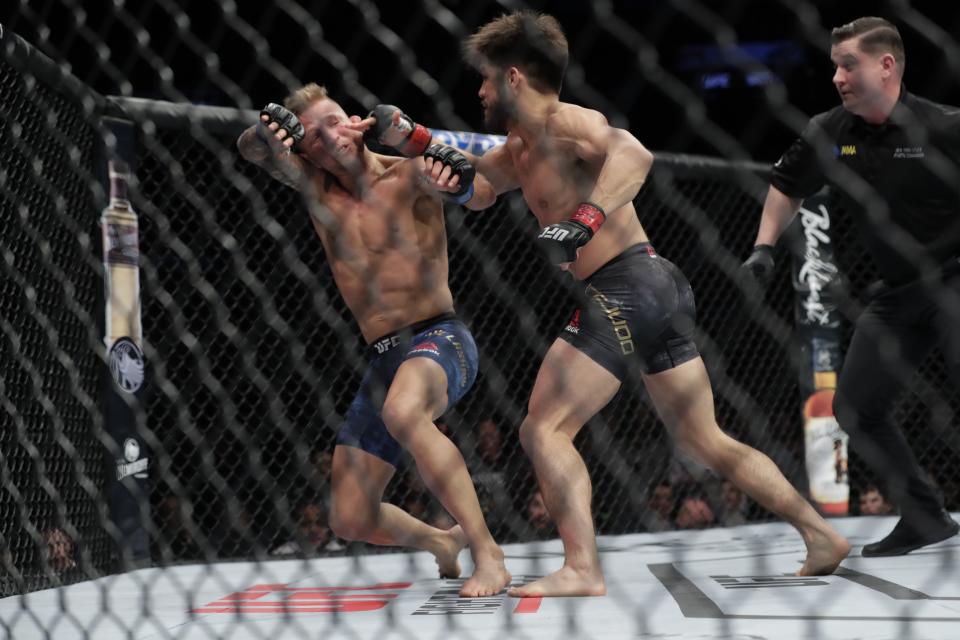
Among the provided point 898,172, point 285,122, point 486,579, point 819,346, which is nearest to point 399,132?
point 285,122

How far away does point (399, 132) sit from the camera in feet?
7.36

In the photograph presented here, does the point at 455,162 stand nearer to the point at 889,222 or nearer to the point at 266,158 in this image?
the point at 266,158

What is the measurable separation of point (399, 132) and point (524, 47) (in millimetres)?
323

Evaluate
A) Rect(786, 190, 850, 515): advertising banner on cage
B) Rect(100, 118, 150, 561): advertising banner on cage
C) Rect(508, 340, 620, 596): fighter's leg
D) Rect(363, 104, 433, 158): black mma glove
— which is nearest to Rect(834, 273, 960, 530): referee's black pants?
Rect(508, 340, 620, 596): fighter's leg

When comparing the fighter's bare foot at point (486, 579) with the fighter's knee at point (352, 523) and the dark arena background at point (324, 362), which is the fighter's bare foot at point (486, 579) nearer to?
the dark arena background at point (324, 362)

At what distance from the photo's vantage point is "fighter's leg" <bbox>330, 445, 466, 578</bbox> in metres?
2.38

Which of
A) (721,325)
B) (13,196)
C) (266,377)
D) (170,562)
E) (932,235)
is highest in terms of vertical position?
(932,235)

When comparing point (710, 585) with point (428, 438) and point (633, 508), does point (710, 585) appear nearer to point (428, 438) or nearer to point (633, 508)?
point (428, 438)

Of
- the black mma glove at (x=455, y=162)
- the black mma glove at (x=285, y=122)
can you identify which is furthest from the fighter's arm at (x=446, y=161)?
the black mma glove at (x=285, y=122)

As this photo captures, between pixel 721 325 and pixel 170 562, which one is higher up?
pixel 721 325

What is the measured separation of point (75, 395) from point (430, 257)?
3.65ft

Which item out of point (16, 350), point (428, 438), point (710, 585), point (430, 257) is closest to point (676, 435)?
point (710, 585)

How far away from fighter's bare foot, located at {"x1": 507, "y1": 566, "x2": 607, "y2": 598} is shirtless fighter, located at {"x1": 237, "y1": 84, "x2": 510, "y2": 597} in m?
0.38

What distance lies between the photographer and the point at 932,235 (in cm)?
239
